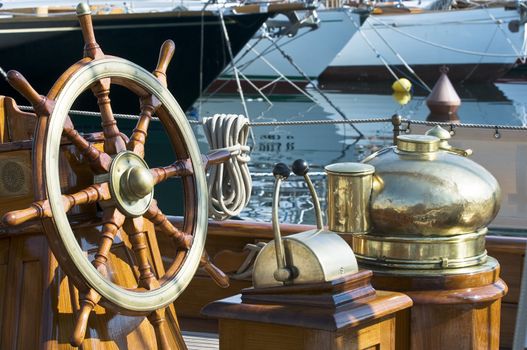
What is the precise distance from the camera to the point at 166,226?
2.13 meters

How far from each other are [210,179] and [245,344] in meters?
1.70

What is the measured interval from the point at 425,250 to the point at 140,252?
600 millimetres

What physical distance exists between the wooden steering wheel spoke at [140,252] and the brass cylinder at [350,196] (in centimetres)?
42

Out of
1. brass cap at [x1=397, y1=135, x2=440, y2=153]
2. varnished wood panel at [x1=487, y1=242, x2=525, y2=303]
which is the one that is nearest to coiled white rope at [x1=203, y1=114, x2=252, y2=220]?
varnished wood panel at [x1=487, y1=242, x2=525, y2=303]


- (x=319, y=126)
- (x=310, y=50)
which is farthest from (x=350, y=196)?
(x=310, y=50)

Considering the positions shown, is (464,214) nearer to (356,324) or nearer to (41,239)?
(356,324)

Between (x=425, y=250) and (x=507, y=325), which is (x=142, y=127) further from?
(x=507, y=325)

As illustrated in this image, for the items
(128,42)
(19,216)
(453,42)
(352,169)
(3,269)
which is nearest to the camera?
(19,216)

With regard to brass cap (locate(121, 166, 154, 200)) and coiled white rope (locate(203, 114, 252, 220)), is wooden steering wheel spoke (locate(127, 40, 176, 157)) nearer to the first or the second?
brass cap (locate(121, 166, 154, 200))

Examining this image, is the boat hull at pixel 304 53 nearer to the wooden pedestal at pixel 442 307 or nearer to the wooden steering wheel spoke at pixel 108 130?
the wooden pedestal at pixel 442 307

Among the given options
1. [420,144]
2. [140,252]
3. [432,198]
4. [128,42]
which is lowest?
[140,252]

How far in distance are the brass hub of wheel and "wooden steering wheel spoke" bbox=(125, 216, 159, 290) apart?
4 cm

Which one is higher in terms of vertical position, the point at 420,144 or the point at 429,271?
the point at 420,144

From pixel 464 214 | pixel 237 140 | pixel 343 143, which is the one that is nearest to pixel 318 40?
pixel 343 143
